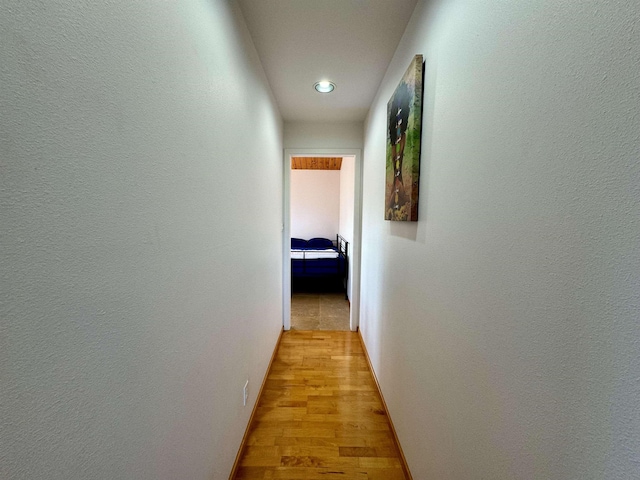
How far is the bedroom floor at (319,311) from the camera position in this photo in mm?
3279

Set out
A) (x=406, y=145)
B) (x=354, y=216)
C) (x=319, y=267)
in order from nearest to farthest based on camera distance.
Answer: (x=406, y=145) → (x=354, y=216) → (x=319, y=267)

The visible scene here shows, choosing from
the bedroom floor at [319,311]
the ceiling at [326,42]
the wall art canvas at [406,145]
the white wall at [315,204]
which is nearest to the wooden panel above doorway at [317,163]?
the white wall at [315,204]

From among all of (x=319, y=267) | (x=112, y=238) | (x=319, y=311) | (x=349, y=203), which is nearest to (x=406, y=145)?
(x=112, y=238)

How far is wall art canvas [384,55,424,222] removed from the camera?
3.98ft

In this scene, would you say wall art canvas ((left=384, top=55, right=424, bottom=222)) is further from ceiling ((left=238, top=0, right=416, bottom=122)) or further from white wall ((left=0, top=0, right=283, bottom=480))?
white wall ((left=0, top=0, right=283, bottom=480))

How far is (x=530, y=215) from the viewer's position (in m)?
0.57

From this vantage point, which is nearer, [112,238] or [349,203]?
[112,238]

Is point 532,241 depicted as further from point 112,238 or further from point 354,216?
point 354,216

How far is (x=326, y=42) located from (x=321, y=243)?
5.26 metres

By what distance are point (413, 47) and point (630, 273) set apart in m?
1.46

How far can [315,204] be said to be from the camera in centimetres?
685

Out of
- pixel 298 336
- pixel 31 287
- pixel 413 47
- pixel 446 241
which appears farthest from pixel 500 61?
pixel 298 336

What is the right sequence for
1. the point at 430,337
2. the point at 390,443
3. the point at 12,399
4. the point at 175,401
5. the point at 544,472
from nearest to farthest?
the point at 12,399, the point at 544,472, the point at 175,401, the point at 430,337, the point at 390,443

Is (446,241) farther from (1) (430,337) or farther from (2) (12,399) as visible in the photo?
(2) (12,399)
